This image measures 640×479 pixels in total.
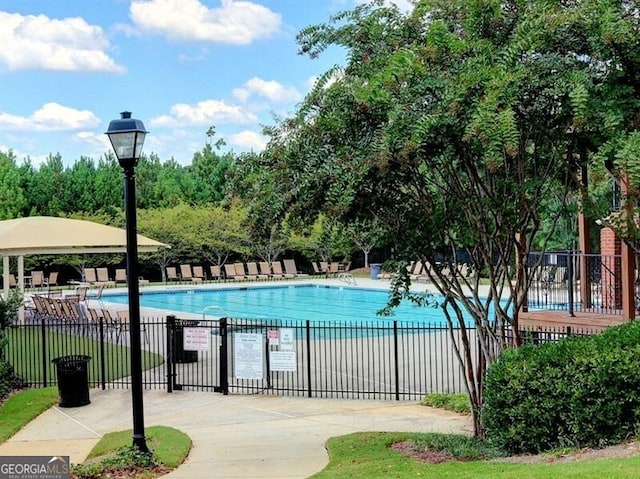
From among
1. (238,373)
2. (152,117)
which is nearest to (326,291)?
(152,117)

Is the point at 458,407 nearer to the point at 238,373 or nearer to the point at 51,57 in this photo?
the point at 238,373

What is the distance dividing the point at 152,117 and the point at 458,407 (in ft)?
137

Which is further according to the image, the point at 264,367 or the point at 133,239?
the point at 264,367

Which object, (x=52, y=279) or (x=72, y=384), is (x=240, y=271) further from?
(x=72, y=384)

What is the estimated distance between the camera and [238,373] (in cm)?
1284

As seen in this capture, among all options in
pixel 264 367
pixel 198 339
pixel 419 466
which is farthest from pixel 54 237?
pixel 419 466

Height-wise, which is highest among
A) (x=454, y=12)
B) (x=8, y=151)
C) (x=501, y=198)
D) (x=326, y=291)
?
(x=8, y=151)

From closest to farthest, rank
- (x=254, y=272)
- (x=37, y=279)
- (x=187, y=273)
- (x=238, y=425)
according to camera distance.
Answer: (x=238, y=425) < (x=37, y=279) < (x=187, y=273) < (x=254, y=272)

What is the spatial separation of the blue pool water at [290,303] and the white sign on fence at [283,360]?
12437mm

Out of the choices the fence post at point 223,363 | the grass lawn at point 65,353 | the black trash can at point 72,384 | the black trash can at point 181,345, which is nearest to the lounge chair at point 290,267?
the grass lawn at point 65,353

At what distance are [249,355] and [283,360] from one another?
0.60 m

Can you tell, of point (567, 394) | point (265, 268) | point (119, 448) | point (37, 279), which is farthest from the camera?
point (265, 268)

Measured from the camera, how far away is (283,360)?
41.3 feet

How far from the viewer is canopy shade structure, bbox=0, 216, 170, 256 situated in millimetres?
17750
